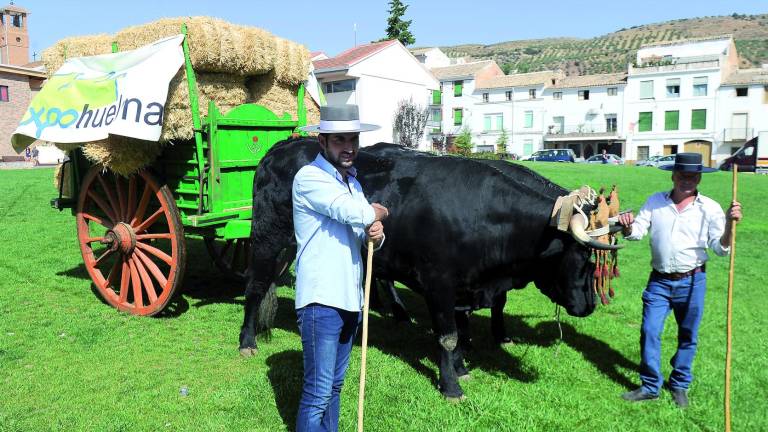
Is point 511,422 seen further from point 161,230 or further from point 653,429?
point 161,230

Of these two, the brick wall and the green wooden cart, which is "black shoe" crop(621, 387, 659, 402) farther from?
the brick wall

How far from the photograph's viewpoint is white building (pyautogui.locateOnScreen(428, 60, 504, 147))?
2189 inches

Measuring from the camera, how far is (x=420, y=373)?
4719 mm

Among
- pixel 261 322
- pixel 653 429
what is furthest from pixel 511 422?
pixel 261 322

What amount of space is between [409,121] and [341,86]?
662 centimetres

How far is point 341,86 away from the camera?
38.2 m

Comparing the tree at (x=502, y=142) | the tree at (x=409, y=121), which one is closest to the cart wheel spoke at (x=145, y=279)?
the tree at (x=409, y=121)

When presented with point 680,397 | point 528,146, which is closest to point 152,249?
point 680,397

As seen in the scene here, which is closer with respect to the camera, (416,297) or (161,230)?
(161,230)

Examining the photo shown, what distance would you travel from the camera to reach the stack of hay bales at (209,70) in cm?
541

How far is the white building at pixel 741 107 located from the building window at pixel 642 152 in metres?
5.52

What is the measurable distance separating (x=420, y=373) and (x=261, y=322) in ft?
4.90

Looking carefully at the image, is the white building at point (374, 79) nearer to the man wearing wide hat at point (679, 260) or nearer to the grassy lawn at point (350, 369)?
the grassy lawn at point (350, 369)

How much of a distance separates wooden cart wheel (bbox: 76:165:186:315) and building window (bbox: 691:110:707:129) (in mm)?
49480
